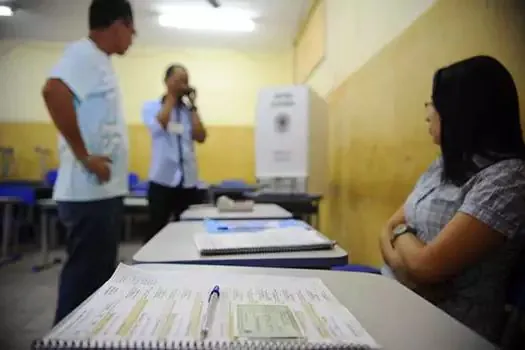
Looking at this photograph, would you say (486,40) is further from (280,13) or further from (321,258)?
(280,13)

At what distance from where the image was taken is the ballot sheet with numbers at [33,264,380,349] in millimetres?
425

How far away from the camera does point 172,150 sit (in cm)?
256

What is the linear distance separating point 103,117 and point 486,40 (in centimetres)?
115

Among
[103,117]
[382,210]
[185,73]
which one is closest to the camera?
[103,117]

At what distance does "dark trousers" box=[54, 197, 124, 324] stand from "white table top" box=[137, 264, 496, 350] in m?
0.71

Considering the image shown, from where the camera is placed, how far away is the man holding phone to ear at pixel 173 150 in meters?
2.49

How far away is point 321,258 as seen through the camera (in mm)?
940

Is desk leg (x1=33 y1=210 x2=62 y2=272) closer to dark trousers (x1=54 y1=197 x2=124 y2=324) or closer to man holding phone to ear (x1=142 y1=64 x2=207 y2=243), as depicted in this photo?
dark trousers (x1=54 y1=197 x2=124 y2=324)

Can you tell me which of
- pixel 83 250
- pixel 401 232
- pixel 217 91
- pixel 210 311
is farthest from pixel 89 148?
pixel 217 91

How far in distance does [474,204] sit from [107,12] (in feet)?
3.94

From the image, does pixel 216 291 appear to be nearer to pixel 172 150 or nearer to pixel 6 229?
pixel 6 229

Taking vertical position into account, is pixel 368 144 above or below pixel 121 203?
above

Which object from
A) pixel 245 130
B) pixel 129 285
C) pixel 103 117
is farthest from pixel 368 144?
pixel 245 130

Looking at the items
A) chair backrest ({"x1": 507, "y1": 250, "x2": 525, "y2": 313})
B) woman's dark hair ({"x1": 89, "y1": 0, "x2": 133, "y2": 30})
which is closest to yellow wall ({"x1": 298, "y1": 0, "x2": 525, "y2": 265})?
chair backrest ({"x1": 507, "y1": 250, "x2": 525, "y2": 313})
